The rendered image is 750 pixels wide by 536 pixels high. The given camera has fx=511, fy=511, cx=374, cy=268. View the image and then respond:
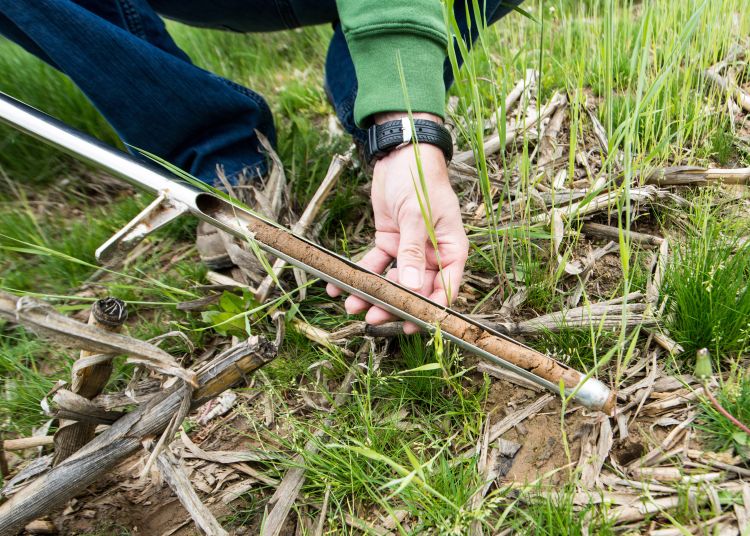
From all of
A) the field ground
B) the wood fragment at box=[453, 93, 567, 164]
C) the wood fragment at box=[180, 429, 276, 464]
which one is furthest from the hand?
the wood fragment at box=[453, 93, 567, 164]

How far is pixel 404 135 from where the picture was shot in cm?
133

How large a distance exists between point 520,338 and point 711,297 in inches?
17.2

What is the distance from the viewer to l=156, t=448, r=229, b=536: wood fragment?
3.62 feet

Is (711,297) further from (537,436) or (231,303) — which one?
(231,303)

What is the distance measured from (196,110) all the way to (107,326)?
3.22 feet

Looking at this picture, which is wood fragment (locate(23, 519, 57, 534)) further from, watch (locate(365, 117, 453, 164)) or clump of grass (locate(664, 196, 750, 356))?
clump of grass (locate(664, 196, 750, 356))

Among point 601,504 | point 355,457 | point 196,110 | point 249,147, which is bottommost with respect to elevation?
point 601,504

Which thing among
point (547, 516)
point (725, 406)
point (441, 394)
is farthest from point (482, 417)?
point (725, 406)

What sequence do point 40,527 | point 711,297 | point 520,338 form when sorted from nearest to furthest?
point 711,297
point 40,527
point 520,338

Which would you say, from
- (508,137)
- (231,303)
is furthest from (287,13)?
(231,303)

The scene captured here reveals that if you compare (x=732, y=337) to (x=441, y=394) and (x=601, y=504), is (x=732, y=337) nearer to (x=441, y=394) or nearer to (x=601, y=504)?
(x=601, y=504)

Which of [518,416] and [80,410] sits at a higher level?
[80,410]

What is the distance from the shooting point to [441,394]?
128 cm

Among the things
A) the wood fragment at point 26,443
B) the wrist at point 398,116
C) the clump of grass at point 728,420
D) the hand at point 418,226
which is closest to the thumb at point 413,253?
the hand at point 418,226
